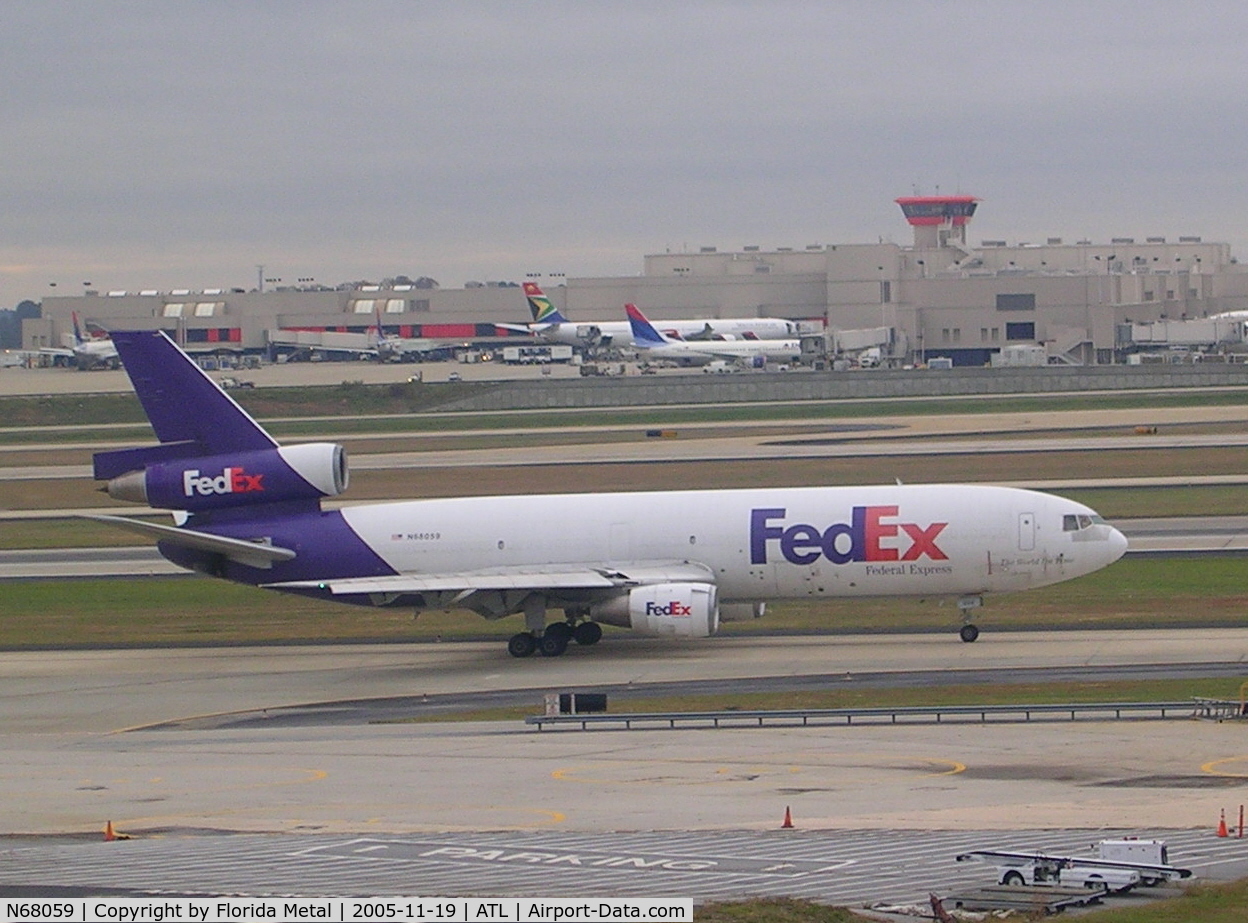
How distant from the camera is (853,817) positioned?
104 feet

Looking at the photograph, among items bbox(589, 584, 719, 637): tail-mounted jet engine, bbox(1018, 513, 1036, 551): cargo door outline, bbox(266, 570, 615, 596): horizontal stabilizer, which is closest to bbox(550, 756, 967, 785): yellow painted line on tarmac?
bbox(589, 584, 719, 637): tail-mounted jet engine

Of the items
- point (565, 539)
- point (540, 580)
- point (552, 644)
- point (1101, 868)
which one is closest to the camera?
point (1101, 868)

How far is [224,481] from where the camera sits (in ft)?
190

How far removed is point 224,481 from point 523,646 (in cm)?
1106

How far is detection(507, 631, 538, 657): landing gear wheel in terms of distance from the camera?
2212 inches

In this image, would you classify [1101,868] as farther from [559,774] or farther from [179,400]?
[179,400]

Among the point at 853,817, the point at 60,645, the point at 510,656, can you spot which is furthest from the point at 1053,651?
the point at 60,645

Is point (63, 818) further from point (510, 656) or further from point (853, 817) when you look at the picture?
point (510, 656)

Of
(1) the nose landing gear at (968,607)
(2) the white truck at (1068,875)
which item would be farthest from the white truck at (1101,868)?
(1) the nose landing gear at (968,607)

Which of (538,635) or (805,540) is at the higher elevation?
(805,540)

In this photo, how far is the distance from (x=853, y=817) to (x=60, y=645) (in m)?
36.4

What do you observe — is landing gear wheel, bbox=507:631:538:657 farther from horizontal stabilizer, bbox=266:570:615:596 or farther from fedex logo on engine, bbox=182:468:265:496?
fedex logo on engine, bbox=182:468:265:496
